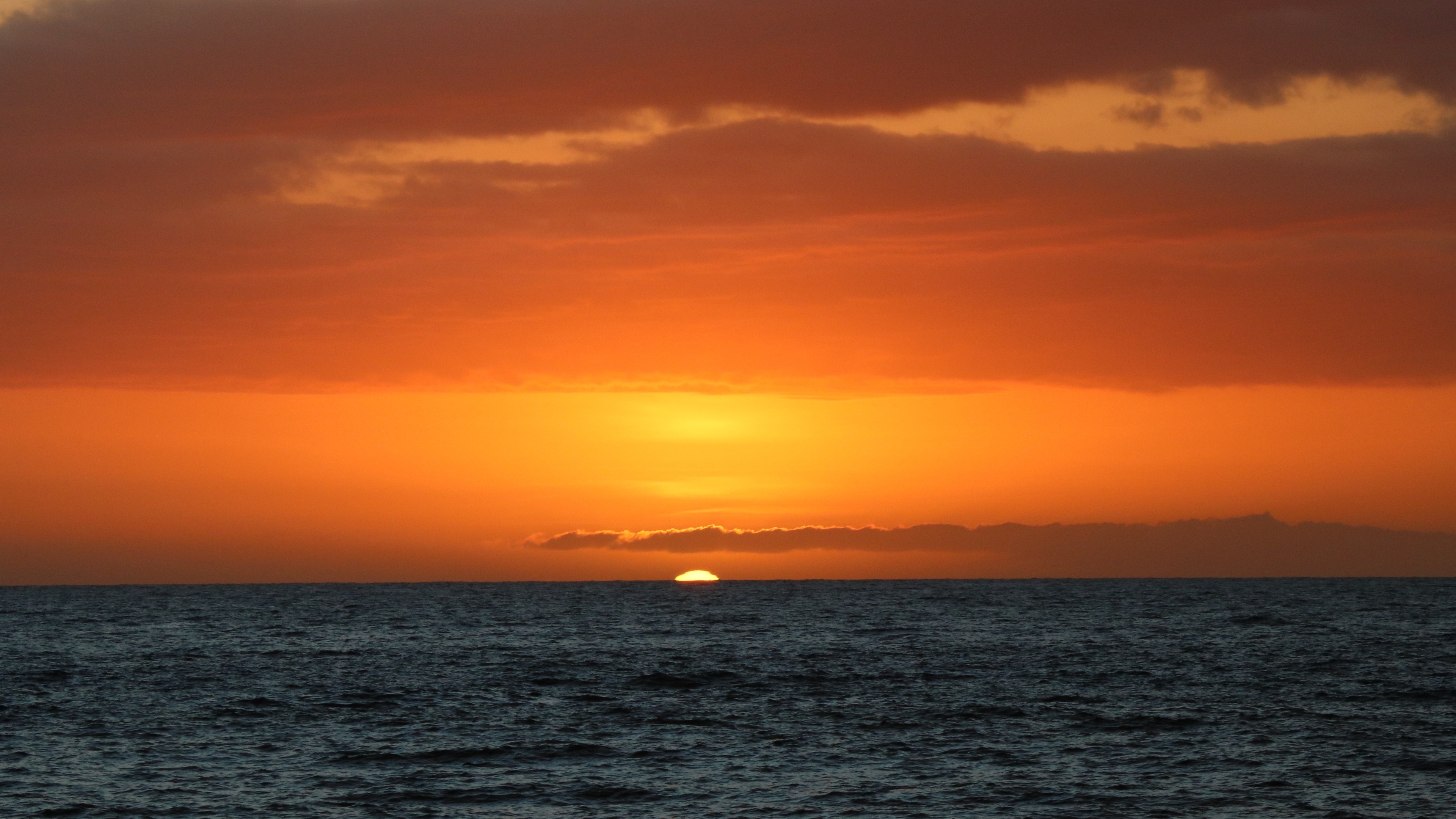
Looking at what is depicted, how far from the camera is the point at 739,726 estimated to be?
54656 mm

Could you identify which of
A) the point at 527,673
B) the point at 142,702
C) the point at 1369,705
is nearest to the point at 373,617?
the point at 527,673

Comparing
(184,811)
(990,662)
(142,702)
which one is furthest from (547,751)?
(990,662)

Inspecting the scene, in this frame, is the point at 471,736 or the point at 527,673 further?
the point at 527,673

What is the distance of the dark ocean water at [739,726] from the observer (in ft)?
131

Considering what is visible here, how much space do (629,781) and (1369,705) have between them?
34.9m

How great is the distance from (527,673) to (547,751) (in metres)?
29.8

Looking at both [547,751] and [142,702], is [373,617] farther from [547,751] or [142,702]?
[547,751]

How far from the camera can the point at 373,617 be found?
153375 mm

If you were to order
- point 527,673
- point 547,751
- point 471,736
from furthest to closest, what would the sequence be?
1. point 527,673
2. point 471,736
3. point 547,751

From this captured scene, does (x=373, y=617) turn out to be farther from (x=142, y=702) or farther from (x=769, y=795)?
(x=769, y=795)

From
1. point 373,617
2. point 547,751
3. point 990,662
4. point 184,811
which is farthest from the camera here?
point 373,617

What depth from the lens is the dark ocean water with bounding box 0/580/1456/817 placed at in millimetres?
40000

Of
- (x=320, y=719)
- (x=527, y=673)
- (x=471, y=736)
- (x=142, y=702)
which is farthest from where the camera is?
(x=527, y=673)

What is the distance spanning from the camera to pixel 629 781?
42750 millimetres
